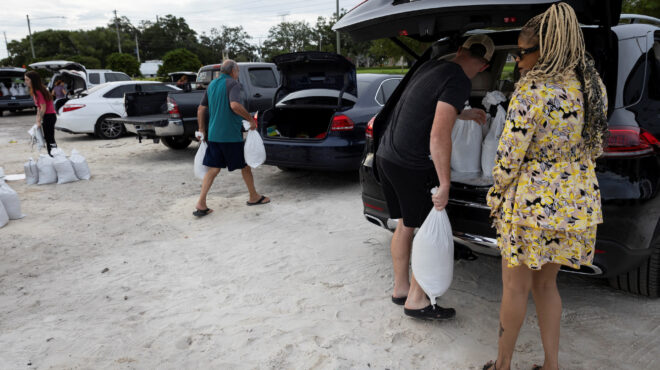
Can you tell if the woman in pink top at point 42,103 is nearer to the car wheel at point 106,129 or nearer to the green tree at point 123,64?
the car wheel at point 106,129

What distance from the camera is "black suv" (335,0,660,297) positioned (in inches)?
92.0

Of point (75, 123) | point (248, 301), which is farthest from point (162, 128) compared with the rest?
point (248, 301)

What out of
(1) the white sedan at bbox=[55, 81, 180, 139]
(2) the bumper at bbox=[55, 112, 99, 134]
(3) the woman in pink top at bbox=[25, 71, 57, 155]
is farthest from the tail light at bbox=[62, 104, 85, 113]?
(3) the woman in pink top at bbox=[25, 71, 57, 155]

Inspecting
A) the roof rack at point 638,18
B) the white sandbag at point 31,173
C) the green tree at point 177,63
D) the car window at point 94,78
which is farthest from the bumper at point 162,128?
the green tree at point 177,63

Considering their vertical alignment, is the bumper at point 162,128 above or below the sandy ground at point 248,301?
above

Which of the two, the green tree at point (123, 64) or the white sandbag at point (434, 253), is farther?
the green tree at point (123, 64)

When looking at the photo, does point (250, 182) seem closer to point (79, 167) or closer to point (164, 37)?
point (79, 167)

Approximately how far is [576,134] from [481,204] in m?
0.99

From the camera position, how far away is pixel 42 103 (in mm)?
7754

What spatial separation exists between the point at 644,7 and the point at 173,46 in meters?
109

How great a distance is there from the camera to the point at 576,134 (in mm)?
1979

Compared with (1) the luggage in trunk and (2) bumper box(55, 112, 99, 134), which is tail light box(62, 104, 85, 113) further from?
(1) the luggage in trunk

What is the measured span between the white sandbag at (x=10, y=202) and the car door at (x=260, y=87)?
4.31 m

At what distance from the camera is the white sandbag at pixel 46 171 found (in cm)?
705
